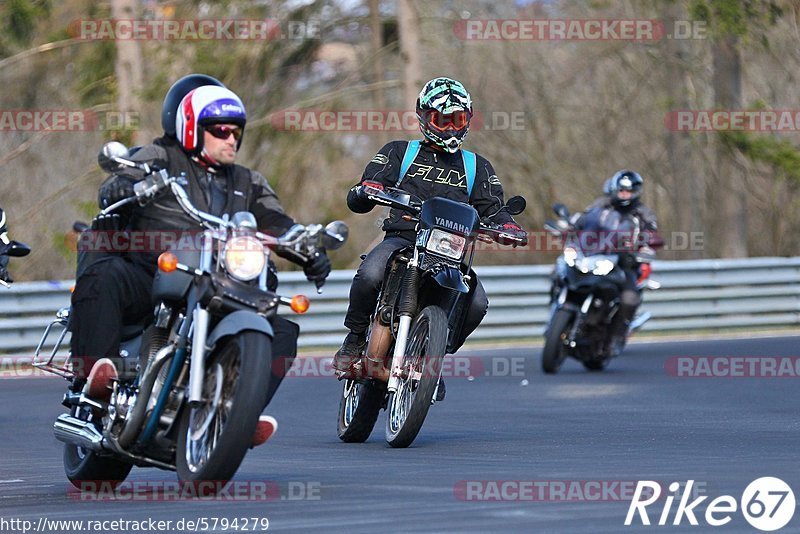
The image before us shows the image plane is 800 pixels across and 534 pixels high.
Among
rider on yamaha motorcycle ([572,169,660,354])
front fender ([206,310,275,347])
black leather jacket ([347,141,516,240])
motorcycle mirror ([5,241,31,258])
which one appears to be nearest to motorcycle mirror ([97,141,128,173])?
front fender ([206,310,275,347])

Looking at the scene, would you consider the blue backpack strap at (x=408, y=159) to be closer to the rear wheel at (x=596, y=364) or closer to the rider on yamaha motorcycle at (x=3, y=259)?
the rider on yamaha motorcycle at (x=3, y=259)

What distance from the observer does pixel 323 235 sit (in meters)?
7.45

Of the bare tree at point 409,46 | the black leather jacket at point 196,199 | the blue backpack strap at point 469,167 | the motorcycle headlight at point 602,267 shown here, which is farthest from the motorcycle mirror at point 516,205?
the bare tree at point 409,46

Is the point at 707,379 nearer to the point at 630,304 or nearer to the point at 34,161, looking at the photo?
the point at 630,304

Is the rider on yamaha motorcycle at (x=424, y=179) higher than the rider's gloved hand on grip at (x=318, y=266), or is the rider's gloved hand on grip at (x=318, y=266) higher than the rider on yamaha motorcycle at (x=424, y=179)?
the rider on yamaha motorcycle at (x=424, y=179)

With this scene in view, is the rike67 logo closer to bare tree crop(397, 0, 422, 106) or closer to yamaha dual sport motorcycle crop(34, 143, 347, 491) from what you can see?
yamaha dual sport motorcycle crop(34, 143, 347, 491)

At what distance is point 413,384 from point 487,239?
3.21 ft

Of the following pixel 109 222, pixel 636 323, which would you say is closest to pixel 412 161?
pixel 109 222

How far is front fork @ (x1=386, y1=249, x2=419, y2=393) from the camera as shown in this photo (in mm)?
9906

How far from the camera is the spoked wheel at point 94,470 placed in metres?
7.96

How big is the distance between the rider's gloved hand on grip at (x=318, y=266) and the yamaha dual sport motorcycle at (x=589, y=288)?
30.4 ft

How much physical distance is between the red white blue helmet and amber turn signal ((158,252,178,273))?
76 cm

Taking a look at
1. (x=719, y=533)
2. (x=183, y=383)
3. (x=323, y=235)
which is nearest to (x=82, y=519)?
(x=183, y=383)

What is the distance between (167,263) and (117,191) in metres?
0.55
